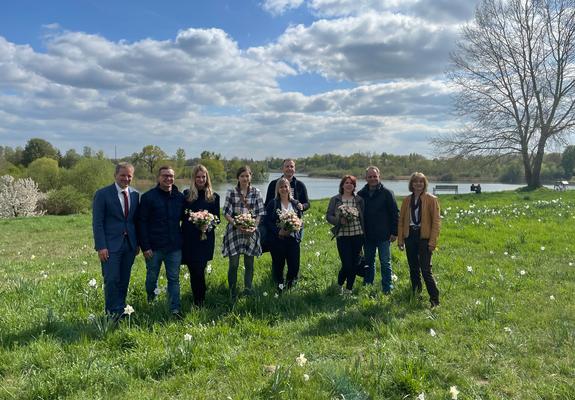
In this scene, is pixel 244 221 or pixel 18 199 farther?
pixel 18 199

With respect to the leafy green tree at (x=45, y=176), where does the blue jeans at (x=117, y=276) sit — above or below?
below

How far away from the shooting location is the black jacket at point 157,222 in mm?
5836

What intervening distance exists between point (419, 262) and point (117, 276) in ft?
14.0

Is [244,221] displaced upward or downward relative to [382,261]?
upward

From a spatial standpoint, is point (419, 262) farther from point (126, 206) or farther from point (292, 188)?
point (126, 206)

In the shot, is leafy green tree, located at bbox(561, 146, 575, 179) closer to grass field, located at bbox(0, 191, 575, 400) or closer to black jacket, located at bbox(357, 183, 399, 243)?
grass field, located at bbox(0, 191, 575, 400)

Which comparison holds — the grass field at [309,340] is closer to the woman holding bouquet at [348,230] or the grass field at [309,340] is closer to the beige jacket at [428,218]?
the woman holding bouquet at [348,230]

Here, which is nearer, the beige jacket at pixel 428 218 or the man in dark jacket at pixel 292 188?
the beige jacket at pixel 428 218

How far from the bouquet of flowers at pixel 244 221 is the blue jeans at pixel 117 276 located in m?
1.46

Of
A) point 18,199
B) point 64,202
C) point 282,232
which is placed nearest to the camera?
point 282,232

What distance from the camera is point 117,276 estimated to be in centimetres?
571

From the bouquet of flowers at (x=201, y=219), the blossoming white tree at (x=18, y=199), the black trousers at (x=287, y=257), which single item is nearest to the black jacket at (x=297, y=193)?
the black trousers at (x=287, y=257)

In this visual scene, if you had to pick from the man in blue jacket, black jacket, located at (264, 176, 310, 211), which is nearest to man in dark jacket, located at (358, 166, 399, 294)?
black jacket, located at (264, 176, 310, 211)

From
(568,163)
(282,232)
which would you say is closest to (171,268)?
(282,232)
